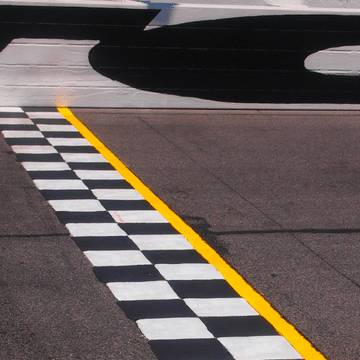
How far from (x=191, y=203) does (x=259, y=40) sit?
5200mm

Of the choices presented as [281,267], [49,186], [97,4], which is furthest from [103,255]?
[97,4]

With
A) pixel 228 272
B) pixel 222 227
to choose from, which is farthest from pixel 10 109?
pixel 228 272

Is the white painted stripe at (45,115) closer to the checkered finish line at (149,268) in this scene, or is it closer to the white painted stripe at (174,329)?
the checkered finish line at (149,268)

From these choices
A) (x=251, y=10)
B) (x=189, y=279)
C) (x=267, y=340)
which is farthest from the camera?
(x=251, y=10)

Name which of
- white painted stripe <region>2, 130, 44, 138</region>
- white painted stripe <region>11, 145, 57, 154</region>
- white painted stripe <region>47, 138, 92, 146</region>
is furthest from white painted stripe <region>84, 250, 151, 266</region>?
white painted stripe <region>2, 130, 44, 138</region>

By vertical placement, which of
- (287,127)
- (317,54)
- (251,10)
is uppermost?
(251,10)

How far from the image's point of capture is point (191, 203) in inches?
249

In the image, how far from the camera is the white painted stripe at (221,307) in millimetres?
4207

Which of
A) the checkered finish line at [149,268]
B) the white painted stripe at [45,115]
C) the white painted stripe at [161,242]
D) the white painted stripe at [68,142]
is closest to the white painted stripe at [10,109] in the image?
the white painted stripe at [45,115]

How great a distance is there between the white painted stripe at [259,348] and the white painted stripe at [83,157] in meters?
4.19

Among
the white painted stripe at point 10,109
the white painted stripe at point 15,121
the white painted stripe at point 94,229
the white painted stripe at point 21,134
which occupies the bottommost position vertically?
the white painted stripe at point 10,109

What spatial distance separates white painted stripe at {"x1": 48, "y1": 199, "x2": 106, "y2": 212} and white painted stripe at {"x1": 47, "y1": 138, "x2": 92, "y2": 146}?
2239 millimetres

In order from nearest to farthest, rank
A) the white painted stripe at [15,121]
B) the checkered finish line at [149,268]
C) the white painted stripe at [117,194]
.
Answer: the checkered finish line at [149,268] → the white painted stripe at [117,194] → the white painted stripe at [15,121]

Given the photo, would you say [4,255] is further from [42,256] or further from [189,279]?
[189,279]
